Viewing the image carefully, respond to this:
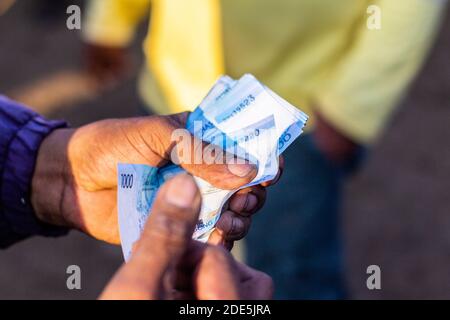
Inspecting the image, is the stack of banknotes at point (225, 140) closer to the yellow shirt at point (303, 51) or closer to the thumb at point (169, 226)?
the thumb at point (169, 226)

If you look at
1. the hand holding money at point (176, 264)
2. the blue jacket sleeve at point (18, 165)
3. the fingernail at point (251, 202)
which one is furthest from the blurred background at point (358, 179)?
the hand holding money at point (176, 264)

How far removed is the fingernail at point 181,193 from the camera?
3.70ft

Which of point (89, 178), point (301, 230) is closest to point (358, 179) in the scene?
point (301, 230)

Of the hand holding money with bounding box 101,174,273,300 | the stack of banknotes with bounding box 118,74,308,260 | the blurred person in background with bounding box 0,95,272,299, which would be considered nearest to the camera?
the hand holding money with bounding box 101,174,273,300

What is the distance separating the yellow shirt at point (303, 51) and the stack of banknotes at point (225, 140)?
2.15ft

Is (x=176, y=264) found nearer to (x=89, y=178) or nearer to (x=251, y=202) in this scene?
(x=251, y=202)

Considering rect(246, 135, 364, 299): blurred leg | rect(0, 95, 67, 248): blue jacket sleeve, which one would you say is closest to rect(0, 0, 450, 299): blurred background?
rect(246, 135, 364, 299): blurred leg

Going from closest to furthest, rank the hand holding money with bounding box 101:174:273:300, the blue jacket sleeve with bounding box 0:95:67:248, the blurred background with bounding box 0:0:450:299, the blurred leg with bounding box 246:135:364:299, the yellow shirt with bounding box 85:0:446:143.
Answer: the hand holding money with bounding box 101:174:273:300
the blue jacket sleeve with bounding box 0:95:67:248
the yellow shirt with bounding box 85:0:446:143
the blurred leg with bounding box 246:135:364:299
the blurred background with bounding box 0:0:450:299

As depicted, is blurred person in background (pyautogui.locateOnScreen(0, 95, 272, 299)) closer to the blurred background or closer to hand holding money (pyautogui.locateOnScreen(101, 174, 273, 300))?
hand holding money (pyautogui.locateOnScreen(101, 174, 273, 300))

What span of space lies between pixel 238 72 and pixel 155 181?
803 millimetres

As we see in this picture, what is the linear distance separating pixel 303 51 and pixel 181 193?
129cm

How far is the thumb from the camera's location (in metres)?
1.11

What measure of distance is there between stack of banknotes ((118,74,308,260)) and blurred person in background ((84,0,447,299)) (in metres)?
0.66
